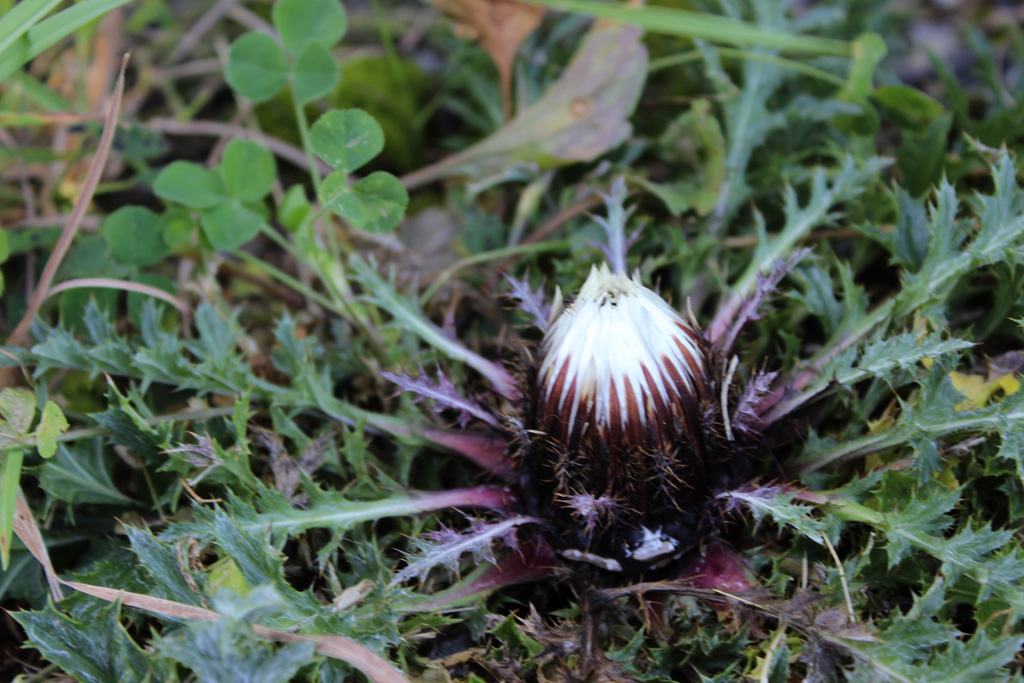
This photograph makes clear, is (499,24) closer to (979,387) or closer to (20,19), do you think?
(20,19)

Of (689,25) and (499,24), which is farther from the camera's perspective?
(499,24)

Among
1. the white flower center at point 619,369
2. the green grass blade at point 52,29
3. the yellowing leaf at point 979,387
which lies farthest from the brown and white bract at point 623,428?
the green grass blade at point 52,29

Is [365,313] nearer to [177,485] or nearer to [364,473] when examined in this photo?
[364,473]

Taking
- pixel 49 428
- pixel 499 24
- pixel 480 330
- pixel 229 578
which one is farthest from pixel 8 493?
pixel 499 24

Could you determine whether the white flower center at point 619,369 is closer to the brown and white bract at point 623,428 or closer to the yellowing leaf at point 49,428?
the brown and white bract at point 623,428

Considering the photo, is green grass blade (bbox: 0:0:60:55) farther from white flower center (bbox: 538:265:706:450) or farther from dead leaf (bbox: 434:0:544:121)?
white flower center (bbox: 538:265:706:450)

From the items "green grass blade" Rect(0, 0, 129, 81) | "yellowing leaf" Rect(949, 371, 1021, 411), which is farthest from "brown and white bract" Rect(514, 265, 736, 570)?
"green grass blade" Rect(0, 0, 129, 81)

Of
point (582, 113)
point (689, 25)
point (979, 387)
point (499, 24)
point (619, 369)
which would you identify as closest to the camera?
point (619, 369)

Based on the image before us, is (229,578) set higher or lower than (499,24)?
lower
